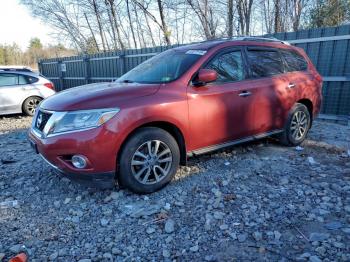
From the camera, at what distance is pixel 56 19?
24781 mm

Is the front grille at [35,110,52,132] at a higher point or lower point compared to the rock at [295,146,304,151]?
higher

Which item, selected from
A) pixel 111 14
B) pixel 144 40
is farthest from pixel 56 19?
pixel 144 40

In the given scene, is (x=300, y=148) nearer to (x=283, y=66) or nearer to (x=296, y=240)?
(x=283, y=66)

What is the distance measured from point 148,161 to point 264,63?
250 cm

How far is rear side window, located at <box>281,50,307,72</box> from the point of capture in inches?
201

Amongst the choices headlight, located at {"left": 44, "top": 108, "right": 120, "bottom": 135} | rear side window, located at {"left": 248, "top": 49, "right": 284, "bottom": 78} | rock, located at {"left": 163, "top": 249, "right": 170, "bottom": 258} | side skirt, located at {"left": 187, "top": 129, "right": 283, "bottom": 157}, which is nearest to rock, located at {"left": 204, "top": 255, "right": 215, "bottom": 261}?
rock, located at {"left": 163, "top": 249, "right": 170, "bottom": 258}

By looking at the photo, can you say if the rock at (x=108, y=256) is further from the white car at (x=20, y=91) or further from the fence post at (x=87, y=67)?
the fence post at (x=87, y=67)

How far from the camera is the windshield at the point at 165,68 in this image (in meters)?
3.94

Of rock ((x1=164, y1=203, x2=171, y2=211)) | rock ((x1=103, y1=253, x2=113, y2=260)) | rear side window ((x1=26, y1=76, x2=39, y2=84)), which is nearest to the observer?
rock ((x1=103, y1=253, x2=113, y2=260))

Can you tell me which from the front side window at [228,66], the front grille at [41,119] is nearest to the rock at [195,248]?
the front grille at [41,119]

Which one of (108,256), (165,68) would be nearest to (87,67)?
(165,68)

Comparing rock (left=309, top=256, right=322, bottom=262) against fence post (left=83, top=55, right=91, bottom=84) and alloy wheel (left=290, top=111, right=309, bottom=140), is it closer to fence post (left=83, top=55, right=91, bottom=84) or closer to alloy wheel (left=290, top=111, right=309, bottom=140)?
alloy wheel (left=290, top=111, right=309, bottom=140)

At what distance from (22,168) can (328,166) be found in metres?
4.54

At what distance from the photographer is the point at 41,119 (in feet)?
12.1
